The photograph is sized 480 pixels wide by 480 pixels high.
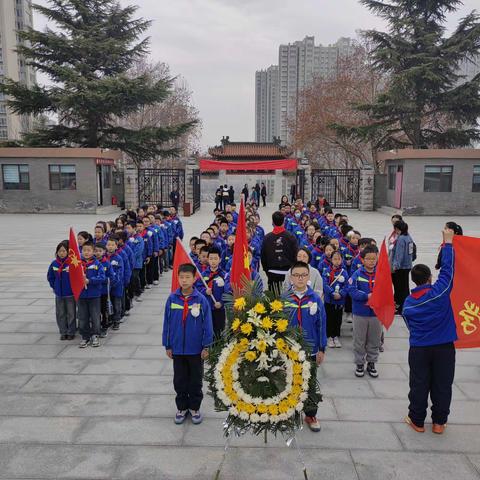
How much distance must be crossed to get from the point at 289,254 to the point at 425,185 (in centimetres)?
1873

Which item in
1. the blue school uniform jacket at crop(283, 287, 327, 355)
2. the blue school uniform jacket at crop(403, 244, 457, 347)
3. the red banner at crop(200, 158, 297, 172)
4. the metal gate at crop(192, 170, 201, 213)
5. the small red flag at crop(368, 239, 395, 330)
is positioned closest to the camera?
the blue school uniform jacket at crop(403, 244, 457, 347)

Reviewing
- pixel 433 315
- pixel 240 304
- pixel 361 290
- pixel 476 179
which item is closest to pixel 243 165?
pixel 476 179

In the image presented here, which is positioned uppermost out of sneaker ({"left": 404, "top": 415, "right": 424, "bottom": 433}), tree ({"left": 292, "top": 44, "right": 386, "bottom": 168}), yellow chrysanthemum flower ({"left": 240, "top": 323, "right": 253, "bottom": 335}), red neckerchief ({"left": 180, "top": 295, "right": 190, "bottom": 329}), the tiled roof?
tree ({"left": 292, "top": 44, "right": 386, "bottom": 168})

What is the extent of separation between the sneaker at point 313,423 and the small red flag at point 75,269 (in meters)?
3.61

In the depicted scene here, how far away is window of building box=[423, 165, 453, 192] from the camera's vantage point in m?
23.8

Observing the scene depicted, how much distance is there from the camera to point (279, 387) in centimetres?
354

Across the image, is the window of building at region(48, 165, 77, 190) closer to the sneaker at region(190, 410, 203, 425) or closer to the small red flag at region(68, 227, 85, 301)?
the small red flag at region(68, 227, 85, 301)

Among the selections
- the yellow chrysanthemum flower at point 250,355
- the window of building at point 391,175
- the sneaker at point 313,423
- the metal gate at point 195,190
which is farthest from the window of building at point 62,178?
the yellow chrysanthemum flower at point 250,355

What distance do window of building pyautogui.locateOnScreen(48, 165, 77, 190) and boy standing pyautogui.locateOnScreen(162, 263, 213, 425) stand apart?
21.8 m

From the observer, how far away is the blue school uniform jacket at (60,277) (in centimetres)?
675

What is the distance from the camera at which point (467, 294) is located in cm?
442

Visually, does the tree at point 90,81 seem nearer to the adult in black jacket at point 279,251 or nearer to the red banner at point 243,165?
the red banner at point 243,165

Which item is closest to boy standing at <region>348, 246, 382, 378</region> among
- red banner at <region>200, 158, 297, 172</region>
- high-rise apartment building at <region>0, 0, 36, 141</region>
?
red banner at <region>200, 158, 297, 172</region>

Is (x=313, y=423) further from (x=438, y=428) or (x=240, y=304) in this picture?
(x=240, y=304)
